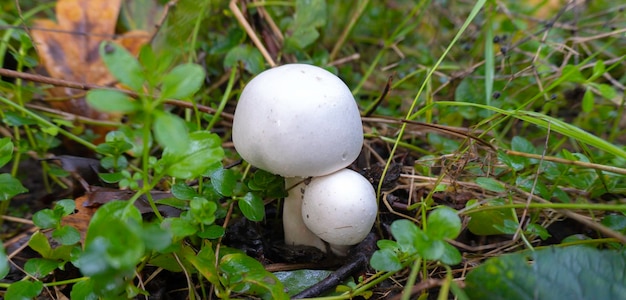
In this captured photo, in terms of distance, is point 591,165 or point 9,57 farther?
point 9,57

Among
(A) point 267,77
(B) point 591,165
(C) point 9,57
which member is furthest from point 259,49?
(B) point 591,165

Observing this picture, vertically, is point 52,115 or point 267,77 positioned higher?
point 267,77

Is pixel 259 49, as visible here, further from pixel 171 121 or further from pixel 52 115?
pixel 171 121

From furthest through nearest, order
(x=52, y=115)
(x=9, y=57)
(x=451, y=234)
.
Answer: (x=9, y=57)
(x=52, y=115)
(x=451, y=234)

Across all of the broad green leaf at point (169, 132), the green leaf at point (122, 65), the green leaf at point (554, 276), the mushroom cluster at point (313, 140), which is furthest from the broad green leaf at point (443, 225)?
the green leaf at point (122, 65)

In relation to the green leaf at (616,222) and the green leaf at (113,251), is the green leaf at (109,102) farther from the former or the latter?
the green leaf at (616,222)

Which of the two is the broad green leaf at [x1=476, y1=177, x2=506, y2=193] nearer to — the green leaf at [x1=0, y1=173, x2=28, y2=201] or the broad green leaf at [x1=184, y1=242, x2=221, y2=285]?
the broad green leaf at [x1=184, y1=242, x2=221, y2=285]

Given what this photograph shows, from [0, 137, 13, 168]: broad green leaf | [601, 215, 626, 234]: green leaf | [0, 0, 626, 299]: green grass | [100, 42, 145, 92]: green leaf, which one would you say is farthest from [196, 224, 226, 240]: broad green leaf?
[601, 215, 626, 234]: green leaf
